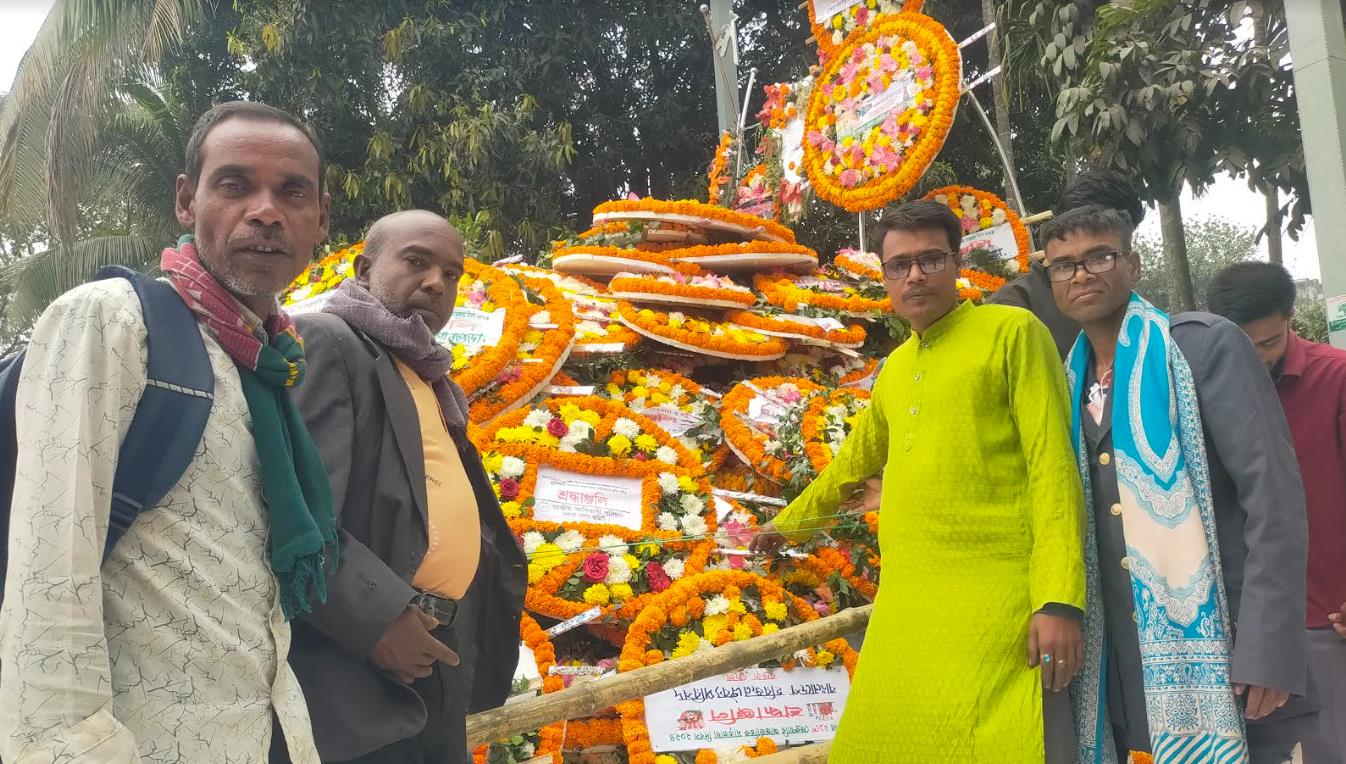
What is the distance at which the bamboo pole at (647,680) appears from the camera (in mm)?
3092

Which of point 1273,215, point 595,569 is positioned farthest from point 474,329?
point 1273,215

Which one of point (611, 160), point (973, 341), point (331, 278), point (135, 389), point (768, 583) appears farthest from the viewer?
point (611, 160)

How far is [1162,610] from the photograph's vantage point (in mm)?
2389

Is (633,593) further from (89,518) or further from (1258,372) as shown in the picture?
(89,518)

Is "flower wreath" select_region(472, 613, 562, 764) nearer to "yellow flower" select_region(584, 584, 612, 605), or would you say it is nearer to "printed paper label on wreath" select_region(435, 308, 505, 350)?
"yellow flower" select_region(584, 584, 612, 605)

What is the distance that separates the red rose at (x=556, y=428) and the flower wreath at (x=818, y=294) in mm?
2627

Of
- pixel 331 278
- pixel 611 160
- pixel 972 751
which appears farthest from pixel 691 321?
pixel 611 160

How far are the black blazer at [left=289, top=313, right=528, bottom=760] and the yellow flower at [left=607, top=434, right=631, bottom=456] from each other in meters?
2.52

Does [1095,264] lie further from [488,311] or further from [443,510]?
[488,311]

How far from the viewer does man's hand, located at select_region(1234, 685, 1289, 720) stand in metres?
2.26

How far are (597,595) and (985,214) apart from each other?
20.7ft

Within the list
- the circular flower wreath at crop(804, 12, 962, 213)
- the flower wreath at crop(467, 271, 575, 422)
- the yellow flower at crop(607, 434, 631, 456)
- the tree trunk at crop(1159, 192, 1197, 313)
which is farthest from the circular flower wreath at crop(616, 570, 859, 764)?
the tree trunk at crop(1159, 192, 1197, 313)

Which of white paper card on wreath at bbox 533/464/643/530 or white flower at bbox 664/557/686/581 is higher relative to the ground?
white paper card on wreath at bbox 533/464/643/530

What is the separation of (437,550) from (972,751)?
146 centimetres
